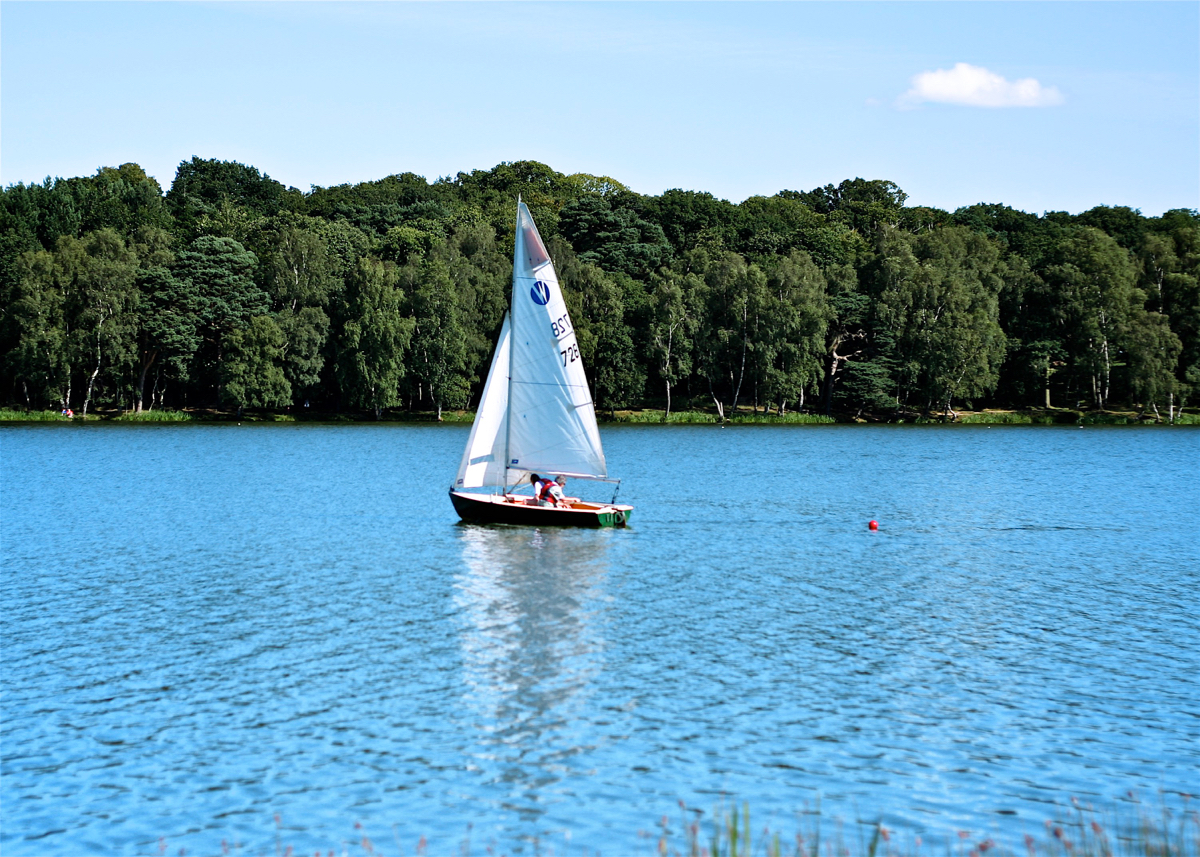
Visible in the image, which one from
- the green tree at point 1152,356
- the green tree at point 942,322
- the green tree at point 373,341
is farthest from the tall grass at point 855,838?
the green tree at point 1152,356

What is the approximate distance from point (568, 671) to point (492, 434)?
22818mm

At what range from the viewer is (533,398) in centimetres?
4722

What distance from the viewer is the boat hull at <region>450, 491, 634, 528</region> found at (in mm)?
45469

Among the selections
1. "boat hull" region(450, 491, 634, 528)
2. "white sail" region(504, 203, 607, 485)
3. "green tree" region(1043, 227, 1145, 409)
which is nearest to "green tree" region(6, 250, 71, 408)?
"white sail" region(504, 203, 607, 485)

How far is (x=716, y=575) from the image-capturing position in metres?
38.6

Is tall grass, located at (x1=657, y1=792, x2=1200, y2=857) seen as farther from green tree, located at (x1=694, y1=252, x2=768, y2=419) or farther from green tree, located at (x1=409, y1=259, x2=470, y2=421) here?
green tree, located at (x1=694, y1=252, x2=768, y2=419)

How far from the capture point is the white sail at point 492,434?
47531 millimetres

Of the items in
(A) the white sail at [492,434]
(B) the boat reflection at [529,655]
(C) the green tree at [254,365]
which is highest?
(C) the green tree at [254,365]

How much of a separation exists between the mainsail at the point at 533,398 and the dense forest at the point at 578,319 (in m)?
77.3

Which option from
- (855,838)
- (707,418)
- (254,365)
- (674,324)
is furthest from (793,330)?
(855,838)

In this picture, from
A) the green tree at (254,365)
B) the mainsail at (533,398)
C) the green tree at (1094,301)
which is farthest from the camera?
the green tree at (1094,301)

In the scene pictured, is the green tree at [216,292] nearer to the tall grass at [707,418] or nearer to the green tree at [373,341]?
the green tree at [373,341]

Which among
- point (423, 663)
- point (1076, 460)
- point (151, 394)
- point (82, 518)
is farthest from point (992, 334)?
point (423, 663)

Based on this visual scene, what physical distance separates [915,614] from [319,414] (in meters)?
107
